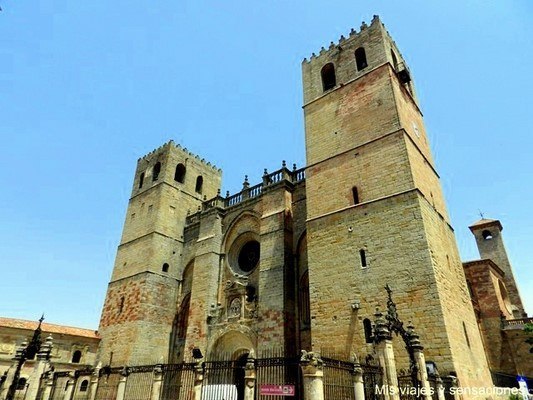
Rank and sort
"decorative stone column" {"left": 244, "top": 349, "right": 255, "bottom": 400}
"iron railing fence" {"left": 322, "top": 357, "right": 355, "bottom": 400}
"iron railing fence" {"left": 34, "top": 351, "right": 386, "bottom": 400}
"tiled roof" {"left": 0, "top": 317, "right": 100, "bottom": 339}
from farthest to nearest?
"tiled roof" {"left": 0, "top": 317, "right": 100, "bottom": 339} < "iron railing fence" {"left": 322, "top": 357, "right": 355, "bottom": 400} < "iron railing fence" {"left": 34, "top": 351, "right": 386, "bottom": 400} < "decorative stone column" {"left": 244, "top": 349, "right": 255, "bottom": 400}

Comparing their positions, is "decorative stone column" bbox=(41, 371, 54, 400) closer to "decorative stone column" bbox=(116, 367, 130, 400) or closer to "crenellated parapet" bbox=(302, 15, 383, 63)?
"decorative stone column" bbox=(116, 367, 130, 400)

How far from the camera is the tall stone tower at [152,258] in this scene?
58.2ft

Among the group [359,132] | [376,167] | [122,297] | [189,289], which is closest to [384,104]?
[359,132]

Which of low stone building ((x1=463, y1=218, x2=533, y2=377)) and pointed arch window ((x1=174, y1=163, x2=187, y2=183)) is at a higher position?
pointed arch window ((x1=174, y1=163, x2=187, y2=183))

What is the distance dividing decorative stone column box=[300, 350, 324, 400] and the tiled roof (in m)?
16.4

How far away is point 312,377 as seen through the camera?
684cm

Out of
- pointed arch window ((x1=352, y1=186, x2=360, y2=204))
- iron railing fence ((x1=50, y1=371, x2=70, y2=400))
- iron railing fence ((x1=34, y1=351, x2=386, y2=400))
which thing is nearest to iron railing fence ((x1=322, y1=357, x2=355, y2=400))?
iron railing fence ((x1=34, y1=351, x2=386, y2=400))

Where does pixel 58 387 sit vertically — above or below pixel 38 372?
below

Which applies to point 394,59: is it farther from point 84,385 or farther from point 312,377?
point 84,385

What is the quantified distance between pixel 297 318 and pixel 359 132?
24.3 ft

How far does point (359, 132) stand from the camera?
13.6 metres

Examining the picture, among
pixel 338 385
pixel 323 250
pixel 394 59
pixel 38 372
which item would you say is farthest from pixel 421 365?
pixel 394 59

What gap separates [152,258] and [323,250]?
10.5 meters

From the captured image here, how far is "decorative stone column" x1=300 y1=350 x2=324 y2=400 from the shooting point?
6742 millimetres
